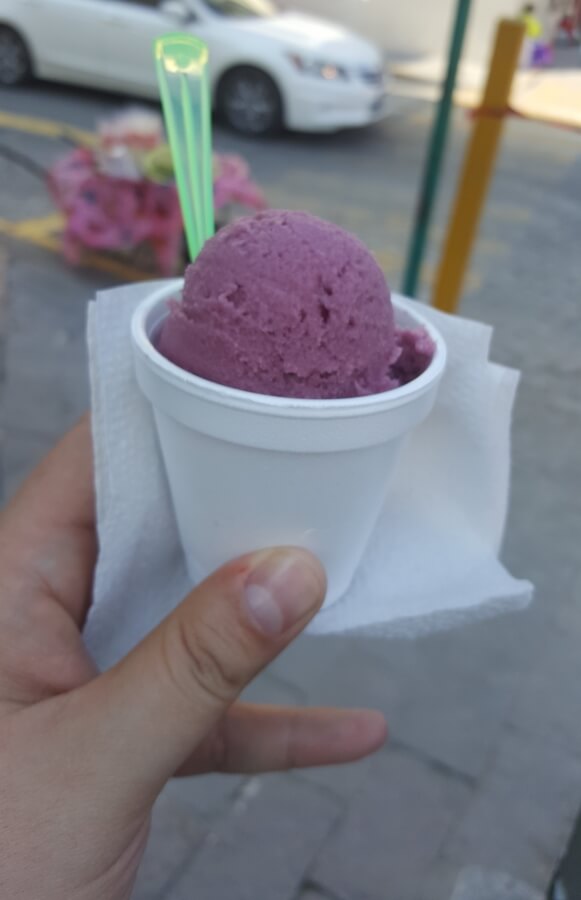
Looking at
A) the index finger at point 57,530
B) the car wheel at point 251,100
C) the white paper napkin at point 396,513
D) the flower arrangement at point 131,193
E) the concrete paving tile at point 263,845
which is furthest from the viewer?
the car wheel at point 251,100

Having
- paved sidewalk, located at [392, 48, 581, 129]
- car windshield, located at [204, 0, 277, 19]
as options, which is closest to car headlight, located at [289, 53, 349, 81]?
car windshield, located at [204, 0, 277, 19]

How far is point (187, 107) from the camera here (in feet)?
3.64

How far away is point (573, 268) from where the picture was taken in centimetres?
425

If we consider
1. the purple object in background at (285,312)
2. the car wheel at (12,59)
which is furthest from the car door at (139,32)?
the purple object in background at (285,312)

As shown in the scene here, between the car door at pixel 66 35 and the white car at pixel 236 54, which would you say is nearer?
the white car at pixel 236 54

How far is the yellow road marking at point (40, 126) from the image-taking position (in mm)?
7262

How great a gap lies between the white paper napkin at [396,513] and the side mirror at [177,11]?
6.90m

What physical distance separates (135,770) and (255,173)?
631 cm

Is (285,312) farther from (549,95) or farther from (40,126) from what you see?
(40,126)

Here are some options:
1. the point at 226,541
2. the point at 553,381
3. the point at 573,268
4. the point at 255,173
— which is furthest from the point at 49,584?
the point at 255,173

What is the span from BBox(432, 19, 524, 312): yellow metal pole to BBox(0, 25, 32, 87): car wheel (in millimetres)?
6760

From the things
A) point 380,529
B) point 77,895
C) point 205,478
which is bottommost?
point 77,895

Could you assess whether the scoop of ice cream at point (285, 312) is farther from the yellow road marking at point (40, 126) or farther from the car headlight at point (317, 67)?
the car headlight at point (317, 67)

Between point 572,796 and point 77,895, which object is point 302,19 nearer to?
point 572,796
